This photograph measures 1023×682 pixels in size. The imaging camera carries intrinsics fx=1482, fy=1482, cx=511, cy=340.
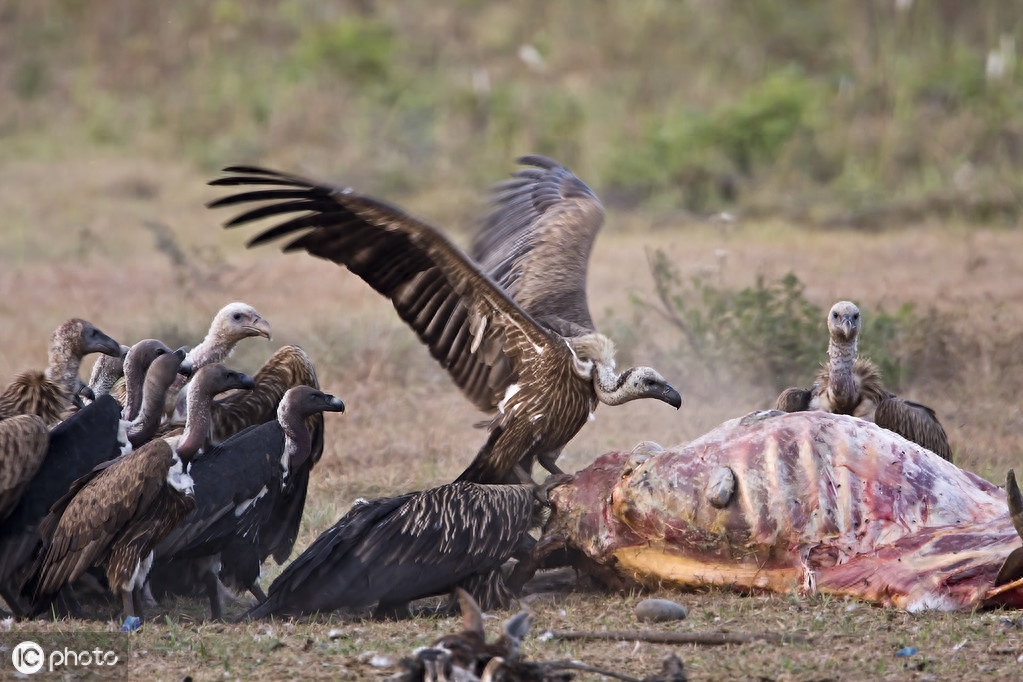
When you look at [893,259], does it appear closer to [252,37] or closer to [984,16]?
[984,16]

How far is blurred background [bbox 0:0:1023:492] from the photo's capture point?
8320 millimetres

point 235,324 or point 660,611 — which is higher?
point 235,324

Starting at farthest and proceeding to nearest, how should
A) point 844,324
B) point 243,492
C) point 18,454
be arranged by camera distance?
point 844,324 → point 243,492 → point 18,454

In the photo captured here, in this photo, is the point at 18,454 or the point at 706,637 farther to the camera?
the point at 18,454

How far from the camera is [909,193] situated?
12.5 metres

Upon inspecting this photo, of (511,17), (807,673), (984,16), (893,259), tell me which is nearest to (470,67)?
(511,17)

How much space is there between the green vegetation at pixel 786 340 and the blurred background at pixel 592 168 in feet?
0.06

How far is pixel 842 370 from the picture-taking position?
6109mm

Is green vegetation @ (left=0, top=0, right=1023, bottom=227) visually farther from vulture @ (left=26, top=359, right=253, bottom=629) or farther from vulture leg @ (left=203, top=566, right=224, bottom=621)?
vulture @ (left=26, top=359, right=253, bottom=629)

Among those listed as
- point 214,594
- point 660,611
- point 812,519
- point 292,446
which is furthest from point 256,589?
point 812,519

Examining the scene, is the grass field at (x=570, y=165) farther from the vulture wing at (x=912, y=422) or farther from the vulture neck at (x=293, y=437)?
the vulture wing at (x=912, y=422)

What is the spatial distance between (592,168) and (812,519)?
9.33 metres

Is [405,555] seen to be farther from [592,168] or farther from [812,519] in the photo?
[592,168]

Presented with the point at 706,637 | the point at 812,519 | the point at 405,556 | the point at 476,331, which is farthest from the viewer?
the point at 476,331
